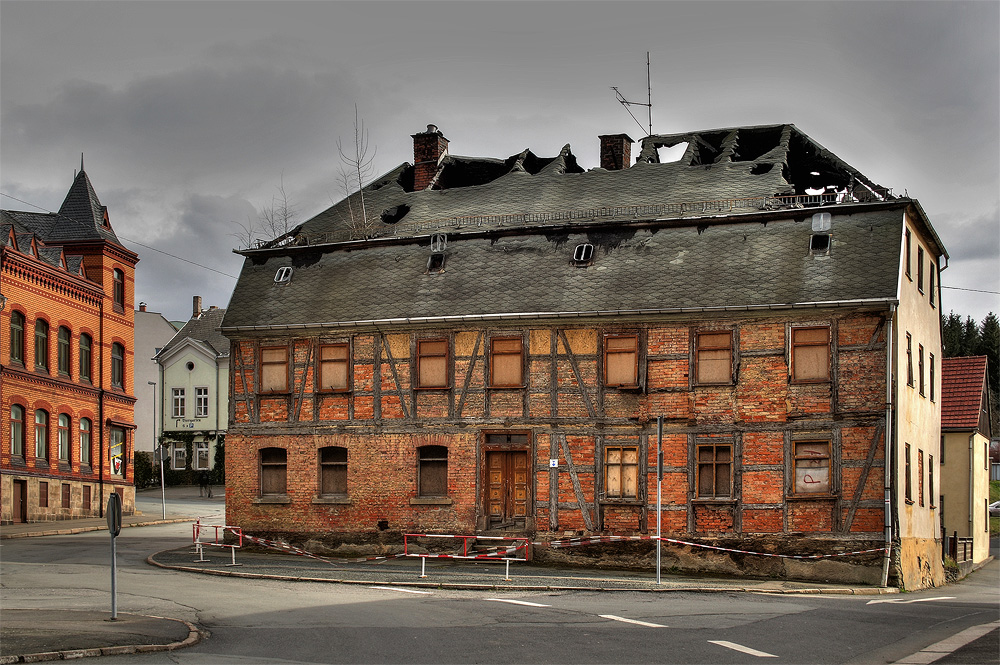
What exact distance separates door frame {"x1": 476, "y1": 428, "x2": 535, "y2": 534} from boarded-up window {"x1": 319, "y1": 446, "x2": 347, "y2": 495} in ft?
12.5

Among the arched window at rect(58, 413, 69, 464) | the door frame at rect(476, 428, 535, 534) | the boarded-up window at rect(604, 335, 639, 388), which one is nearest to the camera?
the boarded-up window at rect(604, 335, 639, 388)

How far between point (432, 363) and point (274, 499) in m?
5.57

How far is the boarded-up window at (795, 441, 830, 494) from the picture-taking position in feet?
92.8

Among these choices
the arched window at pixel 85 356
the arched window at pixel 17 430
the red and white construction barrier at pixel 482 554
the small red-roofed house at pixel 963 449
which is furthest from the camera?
the arched window at pixel 85 356

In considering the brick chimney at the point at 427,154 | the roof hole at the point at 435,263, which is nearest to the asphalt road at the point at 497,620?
the roof hole at the point at 435,263

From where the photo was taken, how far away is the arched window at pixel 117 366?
53375 millimetres

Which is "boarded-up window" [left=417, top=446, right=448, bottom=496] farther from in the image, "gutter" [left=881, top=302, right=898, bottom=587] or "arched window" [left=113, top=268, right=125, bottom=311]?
"arched window" [left=113, top=268, right=125, bottom=311]

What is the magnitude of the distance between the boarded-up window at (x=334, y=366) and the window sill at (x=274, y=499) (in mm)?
3017

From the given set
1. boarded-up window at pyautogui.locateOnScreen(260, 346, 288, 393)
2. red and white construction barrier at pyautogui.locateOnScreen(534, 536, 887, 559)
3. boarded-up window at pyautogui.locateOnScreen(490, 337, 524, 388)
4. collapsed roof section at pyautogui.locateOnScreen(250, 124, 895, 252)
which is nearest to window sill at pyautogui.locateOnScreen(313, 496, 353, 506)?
boarded-up window at pyautogui.locateOnScreen(260, 346, 288, 393)

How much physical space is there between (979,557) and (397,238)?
2525 cm

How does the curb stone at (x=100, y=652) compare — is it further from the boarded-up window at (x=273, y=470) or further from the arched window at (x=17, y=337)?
the arched window at (x=17, y=337)

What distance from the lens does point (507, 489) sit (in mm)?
31203

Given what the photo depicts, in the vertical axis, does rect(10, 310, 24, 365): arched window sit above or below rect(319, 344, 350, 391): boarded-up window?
above

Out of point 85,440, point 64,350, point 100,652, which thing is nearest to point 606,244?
point 100,652
